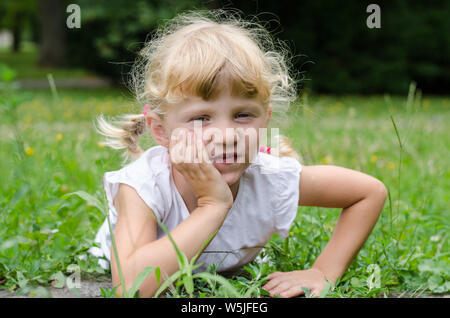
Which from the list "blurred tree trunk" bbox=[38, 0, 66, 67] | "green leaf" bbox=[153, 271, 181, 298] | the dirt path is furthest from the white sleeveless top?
"blurred tree trunk" bbox=[38, 0, 66, 67]

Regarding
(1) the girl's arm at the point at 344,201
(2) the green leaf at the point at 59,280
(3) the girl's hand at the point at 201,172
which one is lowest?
(2) the green leaf at the point at 59,280

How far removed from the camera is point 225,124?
5.70ft

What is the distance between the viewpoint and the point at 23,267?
75.9 inches

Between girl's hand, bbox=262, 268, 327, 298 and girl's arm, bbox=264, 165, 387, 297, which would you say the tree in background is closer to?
girl's arm, bbox=264, 165, 387, 297

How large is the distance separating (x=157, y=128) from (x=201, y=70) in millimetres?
331

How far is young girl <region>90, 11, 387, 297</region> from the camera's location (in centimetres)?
172

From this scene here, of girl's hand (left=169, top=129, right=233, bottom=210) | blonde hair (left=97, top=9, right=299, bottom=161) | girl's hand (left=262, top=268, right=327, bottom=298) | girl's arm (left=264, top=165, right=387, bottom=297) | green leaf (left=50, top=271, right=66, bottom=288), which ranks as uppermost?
blonde hair (left=97, top=9, right=299, bottom=161)

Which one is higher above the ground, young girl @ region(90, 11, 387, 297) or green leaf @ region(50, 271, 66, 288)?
young girl @ region(90, 11, 387, 297)

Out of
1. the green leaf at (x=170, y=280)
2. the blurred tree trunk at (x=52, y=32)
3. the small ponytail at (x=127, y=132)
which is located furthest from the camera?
the blurred tree trunk at (x=52, y=32)

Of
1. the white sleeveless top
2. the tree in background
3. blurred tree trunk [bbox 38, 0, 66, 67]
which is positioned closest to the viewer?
the white sleeveless top

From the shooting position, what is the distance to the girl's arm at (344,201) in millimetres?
2039

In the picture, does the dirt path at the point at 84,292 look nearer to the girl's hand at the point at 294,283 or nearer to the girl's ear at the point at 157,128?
the girl's hand at the point at 294,283

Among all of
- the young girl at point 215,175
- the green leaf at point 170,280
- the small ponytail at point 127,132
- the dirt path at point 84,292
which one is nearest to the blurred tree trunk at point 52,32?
the small ponytail at point 127,132
